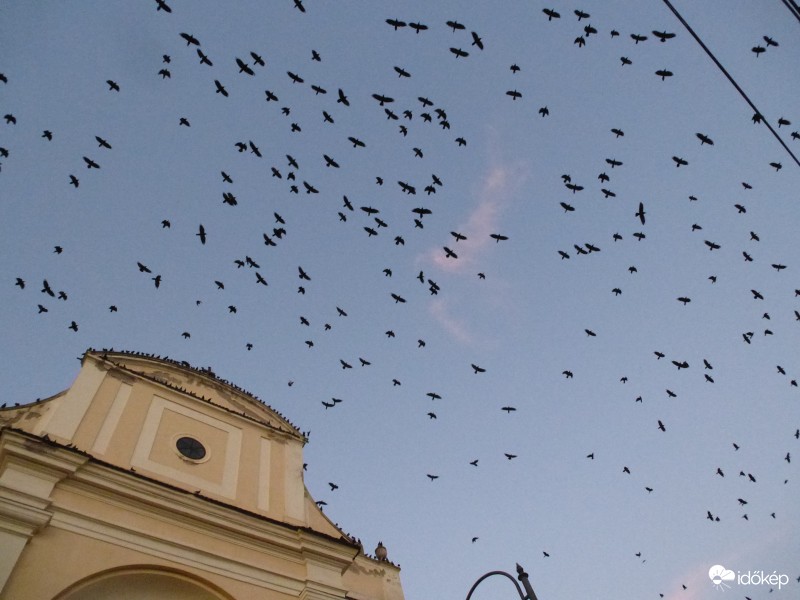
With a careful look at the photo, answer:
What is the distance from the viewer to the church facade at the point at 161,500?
1020 centimetres

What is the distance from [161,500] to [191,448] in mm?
2123

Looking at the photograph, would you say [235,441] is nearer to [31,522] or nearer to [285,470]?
[285,470]

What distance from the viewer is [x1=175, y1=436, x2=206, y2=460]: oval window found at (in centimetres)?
1351

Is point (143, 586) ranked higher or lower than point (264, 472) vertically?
lower

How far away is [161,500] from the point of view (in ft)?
38.3

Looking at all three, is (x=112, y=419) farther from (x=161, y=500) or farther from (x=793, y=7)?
(x=793, y=7)

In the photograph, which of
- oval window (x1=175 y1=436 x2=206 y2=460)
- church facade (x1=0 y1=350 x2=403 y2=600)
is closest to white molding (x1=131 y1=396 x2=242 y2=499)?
church facade (x1=0 y1=350 x2=403 y2=600)

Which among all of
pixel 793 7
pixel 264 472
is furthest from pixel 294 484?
pixel 793 7

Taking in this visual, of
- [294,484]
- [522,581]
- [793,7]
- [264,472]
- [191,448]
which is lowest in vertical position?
[522,581]

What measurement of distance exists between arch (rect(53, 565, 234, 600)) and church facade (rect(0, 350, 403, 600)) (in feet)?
0.07

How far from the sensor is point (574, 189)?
14.3 metres

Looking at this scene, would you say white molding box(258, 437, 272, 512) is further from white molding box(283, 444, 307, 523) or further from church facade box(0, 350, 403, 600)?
white molding box(283, 444, 307, 523)

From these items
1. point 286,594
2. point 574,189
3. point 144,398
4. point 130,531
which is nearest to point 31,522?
point 130,531

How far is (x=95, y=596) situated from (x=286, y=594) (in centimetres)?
369
